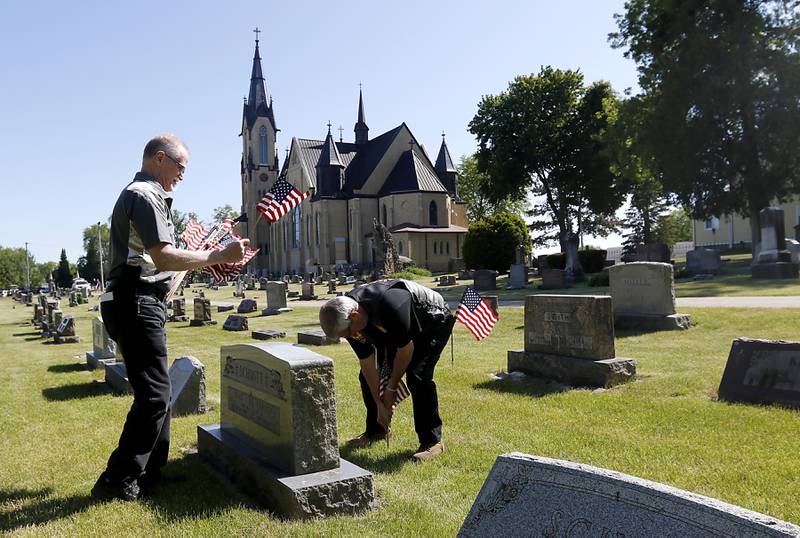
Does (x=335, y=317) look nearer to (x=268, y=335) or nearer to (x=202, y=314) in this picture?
(x=268, y=335)

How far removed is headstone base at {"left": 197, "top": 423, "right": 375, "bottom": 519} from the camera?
Answer: 3736mm

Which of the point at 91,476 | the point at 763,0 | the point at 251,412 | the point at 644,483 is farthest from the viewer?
the point at 763,0

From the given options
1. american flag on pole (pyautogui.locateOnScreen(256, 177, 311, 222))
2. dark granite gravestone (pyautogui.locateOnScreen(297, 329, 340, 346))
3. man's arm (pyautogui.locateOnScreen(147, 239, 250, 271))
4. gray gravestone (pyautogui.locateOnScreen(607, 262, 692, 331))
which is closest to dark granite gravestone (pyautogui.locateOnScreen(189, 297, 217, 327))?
dark granite gravestone (pyautogui.locateOnScreen(297, 329, 340, 346))

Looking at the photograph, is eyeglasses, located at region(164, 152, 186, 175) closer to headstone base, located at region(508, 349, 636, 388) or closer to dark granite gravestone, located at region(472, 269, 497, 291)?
headstone base, located at region(508, 349, 636, 388)

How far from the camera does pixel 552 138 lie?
133 feet

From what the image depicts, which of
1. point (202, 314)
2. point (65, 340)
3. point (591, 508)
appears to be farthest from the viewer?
point (202, 314)

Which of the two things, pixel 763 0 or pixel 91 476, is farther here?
pixel 763 0

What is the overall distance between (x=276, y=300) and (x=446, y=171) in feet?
142

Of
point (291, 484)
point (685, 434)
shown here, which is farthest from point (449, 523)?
point (685, 434)

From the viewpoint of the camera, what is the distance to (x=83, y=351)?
15.0m

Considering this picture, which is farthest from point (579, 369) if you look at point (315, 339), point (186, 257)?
point (315, 339)

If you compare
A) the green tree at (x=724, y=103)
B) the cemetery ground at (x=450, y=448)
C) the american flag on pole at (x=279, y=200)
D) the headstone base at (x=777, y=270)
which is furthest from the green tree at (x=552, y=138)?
the american flag on pole at (x=279, y=200)

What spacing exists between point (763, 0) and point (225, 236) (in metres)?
29.1

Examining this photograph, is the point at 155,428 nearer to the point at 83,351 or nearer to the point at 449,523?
the point at 449,523
